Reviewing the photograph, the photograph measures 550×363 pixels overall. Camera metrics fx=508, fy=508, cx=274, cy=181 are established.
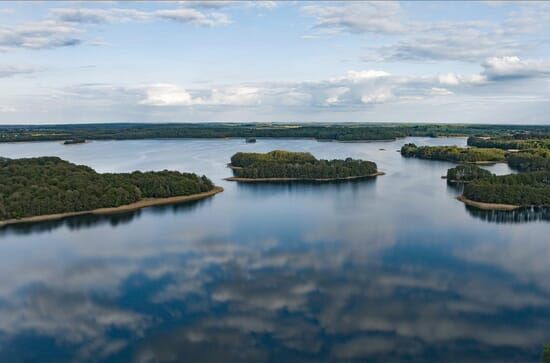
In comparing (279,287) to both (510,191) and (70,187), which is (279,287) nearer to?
(70,187)

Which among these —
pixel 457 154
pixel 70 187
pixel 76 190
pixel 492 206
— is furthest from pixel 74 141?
pixel 492 206

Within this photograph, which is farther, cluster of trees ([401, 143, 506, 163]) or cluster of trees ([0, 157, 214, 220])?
cluster of trees ([401, 143, 506, 163])

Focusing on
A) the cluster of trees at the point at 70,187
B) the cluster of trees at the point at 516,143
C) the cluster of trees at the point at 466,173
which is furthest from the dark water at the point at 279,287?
the cluster of trees at the point at 516,143

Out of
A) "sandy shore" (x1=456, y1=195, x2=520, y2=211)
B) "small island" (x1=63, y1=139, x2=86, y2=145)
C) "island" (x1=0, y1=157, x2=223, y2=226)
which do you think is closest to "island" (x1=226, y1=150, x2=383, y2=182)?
"island" (x1=0, y1=157, x2=223, y2=226)

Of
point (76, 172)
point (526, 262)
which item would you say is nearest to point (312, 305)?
point (526, 262)

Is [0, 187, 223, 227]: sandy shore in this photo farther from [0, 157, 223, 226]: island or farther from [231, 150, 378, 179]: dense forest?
[231, 150, 378, 179]: dense forest

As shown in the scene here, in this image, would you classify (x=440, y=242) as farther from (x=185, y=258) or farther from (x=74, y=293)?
(x=74, y=293)

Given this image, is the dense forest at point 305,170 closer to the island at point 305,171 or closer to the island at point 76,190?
the island at point 305,171
